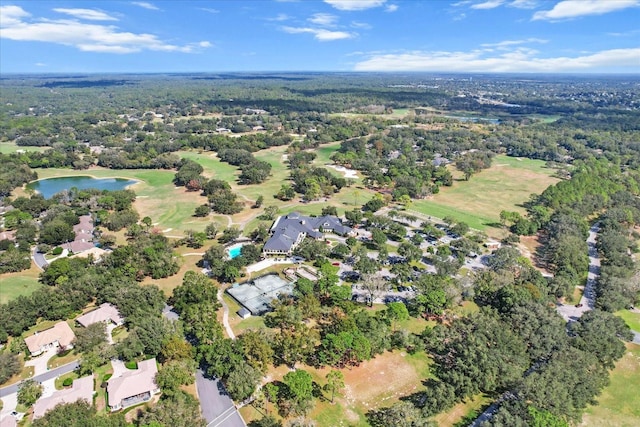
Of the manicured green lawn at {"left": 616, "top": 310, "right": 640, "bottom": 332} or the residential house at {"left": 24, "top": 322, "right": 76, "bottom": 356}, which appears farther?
the manicured green lawn at {"left": 616, "top": 310, "right": 640, "bottom": 332}

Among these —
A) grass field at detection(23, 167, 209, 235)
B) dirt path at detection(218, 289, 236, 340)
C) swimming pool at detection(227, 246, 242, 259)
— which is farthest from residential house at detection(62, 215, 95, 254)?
dirt path at detection(218, 289, 236, 340)

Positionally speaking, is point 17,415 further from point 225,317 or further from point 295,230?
point 295,230

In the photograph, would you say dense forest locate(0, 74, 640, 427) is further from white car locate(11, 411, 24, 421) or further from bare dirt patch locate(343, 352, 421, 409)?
white car locate(11, 411, 24, 421)

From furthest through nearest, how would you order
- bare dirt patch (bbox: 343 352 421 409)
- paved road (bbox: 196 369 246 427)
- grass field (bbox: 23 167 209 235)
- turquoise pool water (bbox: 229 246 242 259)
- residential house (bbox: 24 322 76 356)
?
grass field (bbox: 23 167 209 235) → turquoise pool water (bbox: 229 246 242 259) → residential house (bbox: 24 322 76 356) → bare dirt patch (bbox: 343 352 421 409) → paved road (bbox: 196 369 246 427)

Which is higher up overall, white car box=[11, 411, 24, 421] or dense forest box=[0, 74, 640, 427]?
dense forest box=[0, 74, 640, 427]

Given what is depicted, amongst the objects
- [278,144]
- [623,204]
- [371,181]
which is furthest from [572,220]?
[278,144]

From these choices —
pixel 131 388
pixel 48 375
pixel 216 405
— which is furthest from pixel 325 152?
pixel 131 388
